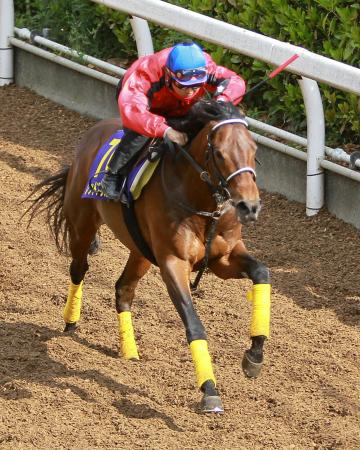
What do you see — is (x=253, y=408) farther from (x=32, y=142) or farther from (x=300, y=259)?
(x=32, y=142)

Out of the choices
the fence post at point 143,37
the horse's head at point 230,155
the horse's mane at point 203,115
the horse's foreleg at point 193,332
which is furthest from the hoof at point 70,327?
the fence post at point 143,37

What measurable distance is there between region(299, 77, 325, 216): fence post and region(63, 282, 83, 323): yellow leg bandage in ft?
6.54

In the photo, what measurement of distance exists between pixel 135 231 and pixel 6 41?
5201mm

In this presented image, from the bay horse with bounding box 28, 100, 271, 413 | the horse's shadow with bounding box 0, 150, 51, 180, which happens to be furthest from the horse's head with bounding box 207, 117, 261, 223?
the horse's shadow with bounding box 0, 150, 51, 180

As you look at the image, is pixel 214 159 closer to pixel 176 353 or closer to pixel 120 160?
pixel 120 160

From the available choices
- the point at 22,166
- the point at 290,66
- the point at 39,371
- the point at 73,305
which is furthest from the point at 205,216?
the point at 22,166

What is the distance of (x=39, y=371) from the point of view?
6285 mm

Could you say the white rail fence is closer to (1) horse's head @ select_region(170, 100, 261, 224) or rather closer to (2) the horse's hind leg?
(1) horse's head @ select_region(170, 100, 261, 224)

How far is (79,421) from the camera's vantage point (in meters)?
5.66

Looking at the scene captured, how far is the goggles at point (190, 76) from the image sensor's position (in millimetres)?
5617

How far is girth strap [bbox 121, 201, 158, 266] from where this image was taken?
19.9ft

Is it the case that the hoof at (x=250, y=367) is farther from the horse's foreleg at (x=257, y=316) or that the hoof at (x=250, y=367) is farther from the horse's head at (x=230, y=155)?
the horse's head at (x=230, y=155)

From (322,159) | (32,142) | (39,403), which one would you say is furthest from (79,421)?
(32,142)

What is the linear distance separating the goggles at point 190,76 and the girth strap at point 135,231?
79cm
